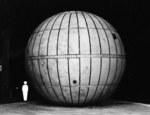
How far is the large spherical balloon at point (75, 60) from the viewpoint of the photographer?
618cm

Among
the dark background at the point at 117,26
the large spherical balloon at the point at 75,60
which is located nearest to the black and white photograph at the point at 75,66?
the large spherical balloon at the point at 75,60

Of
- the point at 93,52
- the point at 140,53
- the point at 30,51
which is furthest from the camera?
the point at 140,53

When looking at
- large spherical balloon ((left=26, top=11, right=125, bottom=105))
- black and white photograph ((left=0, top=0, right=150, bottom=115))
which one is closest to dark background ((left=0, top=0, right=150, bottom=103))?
black and white photograph ((left=0, top=0, right=150, bottom=115))

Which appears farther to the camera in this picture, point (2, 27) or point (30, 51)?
point (2, 27)

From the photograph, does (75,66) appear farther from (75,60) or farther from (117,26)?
(117,26)

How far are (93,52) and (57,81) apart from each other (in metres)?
0.95

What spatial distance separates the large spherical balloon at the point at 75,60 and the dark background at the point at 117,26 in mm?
3110

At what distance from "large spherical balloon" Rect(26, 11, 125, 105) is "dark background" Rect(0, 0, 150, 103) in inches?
122

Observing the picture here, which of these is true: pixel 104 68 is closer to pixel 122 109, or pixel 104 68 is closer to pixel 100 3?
pixel 122 109

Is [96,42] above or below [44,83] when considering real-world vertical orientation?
above

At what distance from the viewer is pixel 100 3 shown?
10383mm

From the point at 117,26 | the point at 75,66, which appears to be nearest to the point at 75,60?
the point at 75,66

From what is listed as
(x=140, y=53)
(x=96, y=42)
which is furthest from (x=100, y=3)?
(x=96, y=42)

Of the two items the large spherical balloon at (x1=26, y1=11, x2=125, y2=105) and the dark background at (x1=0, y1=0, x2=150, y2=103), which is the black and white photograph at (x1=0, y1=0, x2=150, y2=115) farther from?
the dark background at (x1=0, y1=0, x2=150, y2=103)
